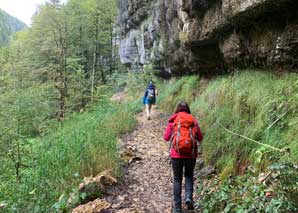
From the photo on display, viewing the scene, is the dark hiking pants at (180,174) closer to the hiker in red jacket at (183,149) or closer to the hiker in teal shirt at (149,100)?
the hiker in red jacket at (183,149)

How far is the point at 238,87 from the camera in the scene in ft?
23.4

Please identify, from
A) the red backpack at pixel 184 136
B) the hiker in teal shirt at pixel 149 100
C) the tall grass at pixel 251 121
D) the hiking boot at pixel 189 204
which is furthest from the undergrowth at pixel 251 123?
the hiker in teal shirt at pixel 149 100

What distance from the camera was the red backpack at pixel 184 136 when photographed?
450cm

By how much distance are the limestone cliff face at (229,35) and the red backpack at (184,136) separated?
2616 millimetres

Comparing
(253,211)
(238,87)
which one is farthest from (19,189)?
(238,87)

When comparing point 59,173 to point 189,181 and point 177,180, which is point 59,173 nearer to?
point 177,180

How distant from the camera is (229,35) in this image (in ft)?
27.6

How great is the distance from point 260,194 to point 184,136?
1530 mm

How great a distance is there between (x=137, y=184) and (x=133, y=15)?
908 inches

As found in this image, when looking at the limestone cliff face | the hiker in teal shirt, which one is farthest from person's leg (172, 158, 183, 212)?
the hiker in teal shirt

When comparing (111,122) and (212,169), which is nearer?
(212,169)

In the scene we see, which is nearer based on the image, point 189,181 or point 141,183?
point 189,181

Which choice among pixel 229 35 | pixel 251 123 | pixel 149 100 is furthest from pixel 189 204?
pixel 149 100

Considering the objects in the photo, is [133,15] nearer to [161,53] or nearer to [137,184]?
[161,53]
